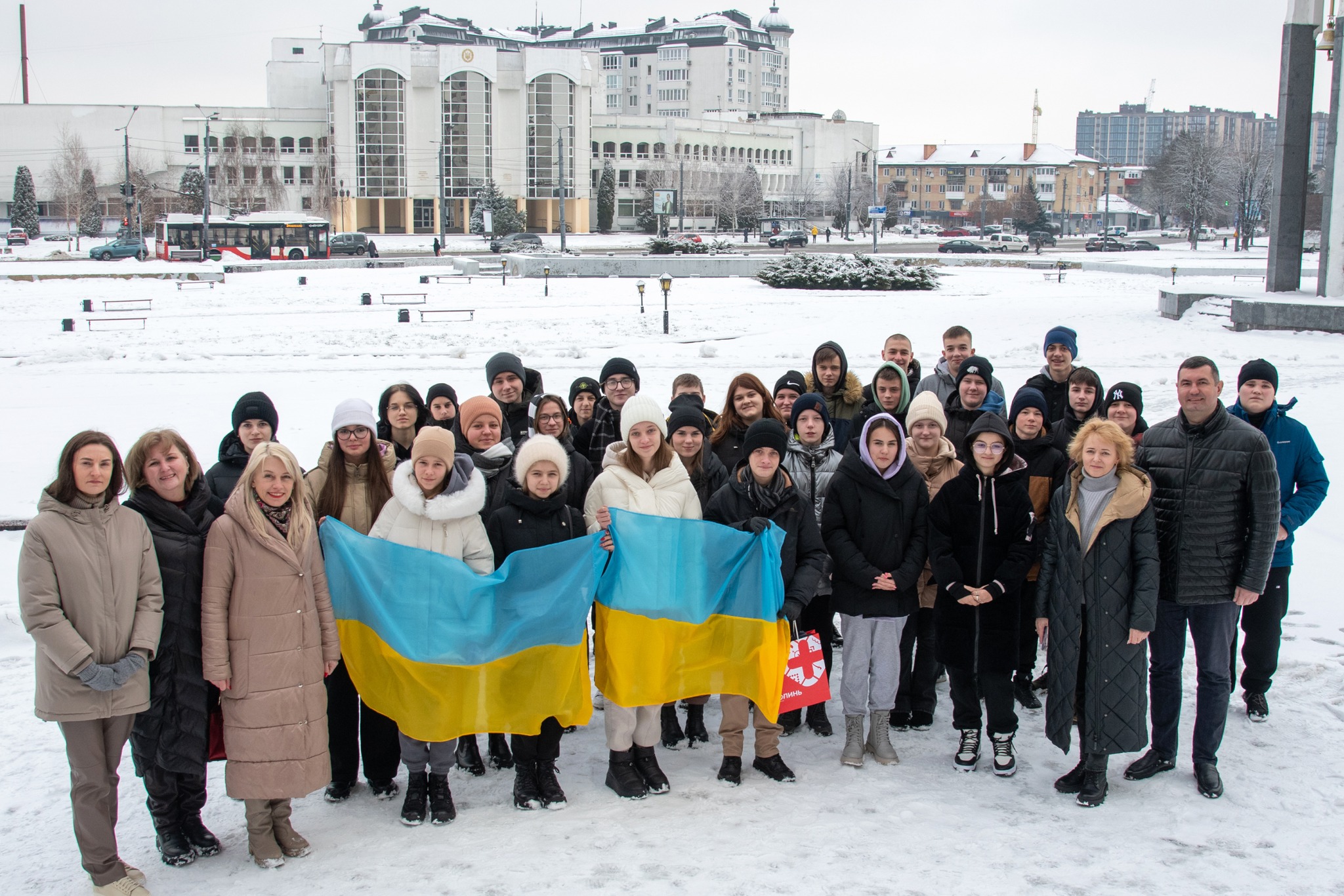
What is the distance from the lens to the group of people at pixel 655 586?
4.34 metres

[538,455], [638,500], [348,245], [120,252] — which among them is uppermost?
[348,245]

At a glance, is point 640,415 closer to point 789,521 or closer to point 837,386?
point 789,521

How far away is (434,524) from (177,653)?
1.20 meters

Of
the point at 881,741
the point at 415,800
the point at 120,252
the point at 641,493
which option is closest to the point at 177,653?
the point at 415,800

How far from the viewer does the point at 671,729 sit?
5.94 meters

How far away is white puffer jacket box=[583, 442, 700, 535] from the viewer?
17.8 ft

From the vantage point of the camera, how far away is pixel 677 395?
7246 millimetres

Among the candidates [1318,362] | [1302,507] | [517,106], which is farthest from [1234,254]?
[1302,507]

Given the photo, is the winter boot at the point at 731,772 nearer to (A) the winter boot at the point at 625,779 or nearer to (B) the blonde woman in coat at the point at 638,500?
(B) the blonde woman in coat at the point at 638,500

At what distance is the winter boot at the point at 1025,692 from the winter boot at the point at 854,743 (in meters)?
1.20

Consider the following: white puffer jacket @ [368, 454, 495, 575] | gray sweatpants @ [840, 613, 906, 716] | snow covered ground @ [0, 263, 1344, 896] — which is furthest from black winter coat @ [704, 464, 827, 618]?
white puffer jacket @ [368, 454, 495, 575]

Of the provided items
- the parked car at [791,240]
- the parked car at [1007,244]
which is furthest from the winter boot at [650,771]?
the parked car at [1007,244]

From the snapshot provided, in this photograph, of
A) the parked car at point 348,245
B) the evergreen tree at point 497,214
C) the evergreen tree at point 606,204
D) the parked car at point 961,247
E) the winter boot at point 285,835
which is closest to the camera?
the winter boot at point 285,835

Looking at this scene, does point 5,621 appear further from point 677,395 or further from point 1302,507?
point 1302,507
